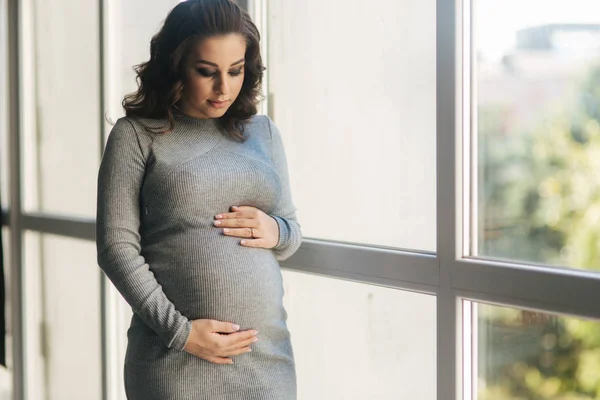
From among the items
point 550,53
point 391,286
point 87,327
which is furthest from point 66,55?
point 550,53

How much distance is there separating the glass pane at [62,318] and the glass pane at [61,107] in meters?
0.17

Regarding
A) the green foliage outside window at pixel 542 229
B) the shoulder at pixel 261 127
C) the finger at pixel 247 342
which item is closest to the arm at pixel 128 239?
the finger at pixel 247 342

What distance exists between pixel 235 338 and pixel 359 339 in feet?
1.51

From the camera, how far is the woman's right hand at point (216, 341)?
4.63ft

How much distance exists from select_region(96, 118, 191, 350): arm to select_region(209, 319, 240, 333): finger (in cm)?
5

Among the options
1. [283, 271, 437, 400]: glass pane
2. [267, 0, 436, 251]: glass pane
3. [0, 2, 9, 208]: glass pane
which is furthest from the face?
[0, 2, 9, 208]: glass pane

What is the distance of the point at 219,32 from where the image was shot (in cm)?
143

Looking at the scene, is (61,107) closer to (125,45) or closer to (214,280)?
(125,45)

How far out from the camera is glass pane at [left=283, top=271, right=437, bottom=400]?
5.39ft

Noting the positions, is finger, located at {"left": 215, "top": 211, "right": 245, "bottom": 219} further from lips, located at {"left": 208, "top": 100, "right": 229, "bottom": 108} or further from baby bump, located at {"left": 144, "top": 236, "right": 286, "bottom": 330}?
lips, located at {"left": 208, "top": 100, "right": 229, "bottom": 108}

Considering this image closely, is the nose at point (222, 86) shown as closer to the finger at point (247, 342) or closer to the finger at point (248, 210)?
the finger at point (248, 210)

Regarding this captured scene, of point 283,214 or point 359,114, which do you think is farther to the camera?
point 359,114

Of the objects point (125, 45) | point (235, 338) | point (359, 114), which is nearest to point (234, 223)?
point (235, 338)

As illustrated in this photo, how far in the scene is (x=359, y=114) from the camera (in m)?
1.76
